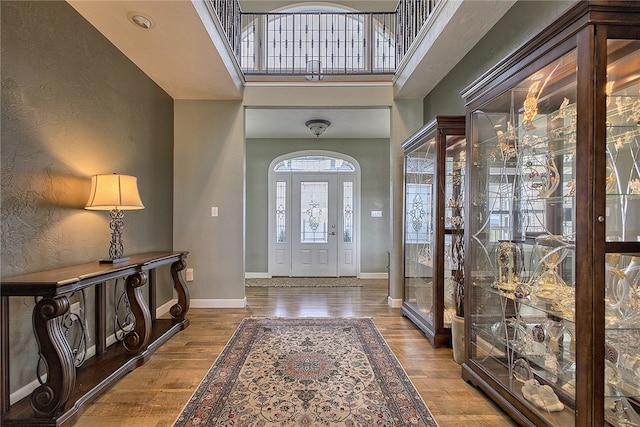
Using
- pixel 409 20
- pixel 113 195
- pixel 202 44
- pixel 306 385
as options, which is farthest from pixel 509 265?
pixel 409 20

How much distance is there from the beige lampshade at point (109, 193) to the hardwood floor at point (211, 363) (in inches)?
49.1

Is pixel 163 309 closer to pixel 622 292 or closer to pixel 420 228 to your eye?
pixel 420 228

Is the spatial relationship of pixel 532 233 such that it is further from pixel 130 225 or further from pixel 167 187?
pixel 167 187

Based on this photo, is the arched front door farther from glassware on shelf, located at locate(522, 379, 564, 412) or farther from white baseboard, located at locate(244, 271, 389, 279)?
glassware on shelf, located at locate(522, 379, 564, 412)

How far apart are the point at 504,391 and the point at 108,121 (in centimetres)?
350

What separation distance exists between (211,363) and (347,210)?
13.4ft

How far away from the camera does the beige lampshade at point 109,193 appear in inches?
89.7

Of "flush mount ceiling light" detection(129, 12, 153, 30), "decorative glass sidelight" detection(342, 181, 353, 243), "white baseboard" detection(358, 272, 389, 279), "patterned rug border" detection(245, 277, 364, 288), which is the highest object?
"flush mount ceiling light" detection(129, 12, 153, 30)

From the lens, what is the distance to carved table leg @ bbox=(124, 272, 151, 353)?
2.42 metres

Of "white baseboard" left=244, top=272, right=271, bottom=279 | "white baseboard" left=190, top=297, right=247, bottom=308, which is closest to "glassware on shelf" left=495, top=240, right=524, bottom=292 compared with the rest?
"white baseboard" left=190, top=297, right=247, bottom=308

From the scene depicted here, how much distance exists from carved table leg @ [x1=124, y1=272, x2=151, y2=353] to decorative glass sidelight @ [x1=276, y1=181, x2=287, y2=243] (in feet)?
12.0

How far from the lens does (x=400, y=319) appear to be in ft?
11.5

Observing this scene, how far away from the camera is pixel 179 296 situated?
10.7 feet

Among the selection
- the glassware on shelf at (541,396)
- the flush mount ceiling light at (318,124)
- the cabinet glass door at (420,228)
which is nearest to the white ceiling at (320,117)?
the flush mount ceiling light at (318,124)
